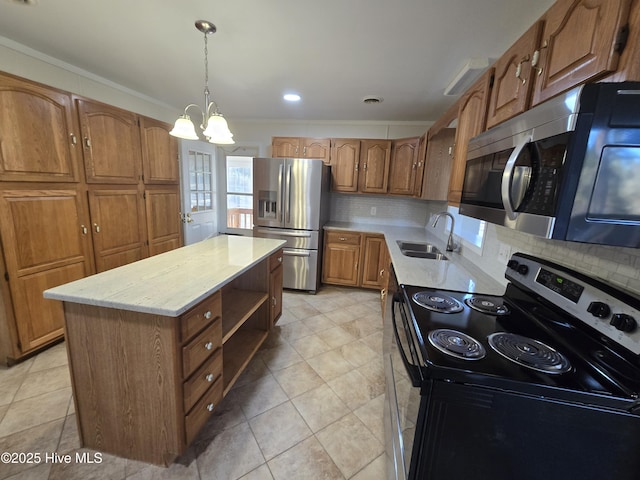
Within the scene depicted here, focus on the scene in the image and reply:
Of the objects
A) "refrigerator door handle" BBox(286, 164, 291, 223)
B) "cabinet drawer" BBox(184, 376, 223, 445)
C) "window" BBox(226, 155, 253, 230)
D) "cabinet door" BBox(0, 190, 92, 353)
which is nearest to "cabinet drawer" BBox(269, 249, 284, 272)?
"cabinet drawer" BBox(184, 376, 223, 445)

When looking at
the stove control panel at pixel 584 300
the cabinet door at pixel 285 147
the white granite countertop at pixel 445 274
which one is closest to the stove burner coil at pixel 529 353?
the stove control panel at pixel 584 300

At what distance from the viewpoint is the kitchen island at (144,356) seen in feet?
3.76

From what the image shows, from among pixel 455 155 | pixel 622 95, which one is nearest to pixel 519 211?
pixel 622 95

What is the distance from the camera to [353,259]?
3.54 meters

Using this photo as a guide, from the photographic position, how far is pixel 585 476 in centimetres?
71

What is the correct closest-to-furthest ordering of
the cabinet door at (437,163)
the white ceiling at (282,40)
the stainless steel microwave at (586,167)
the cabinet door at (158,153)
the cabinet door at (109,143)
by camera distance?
the stainless steel microwave at (586,167)
the white ceiling at (282,40)
the cabinet door at (109,143)
the cabinet door at (437,163)
the cabinet door at (158,153)

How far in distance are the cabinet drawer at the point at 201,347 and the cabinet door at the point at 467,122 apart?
5.46 feet

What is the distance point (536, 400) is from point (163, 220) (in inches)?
132

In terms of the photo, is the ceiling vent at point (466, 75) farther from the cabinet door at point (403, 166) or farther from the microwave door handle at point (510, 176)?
the microwave door handle at point (510, 176)

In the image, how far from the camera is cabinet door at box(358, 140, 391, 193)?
350 cm

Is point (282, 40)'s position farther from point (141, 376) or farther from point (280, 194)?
point (141, 376)

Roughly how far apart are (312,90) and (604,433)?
2907 mm

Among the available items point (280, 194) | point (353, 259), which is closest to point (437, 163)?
point (353, 259)

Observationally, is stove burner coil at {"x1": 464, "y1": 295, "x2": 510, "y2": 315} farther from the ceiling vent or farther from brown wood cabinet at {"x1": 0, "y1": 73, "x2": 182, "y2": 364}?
brown wood cabinet at {"x1": 0, "y1": 73, "x2": 182, "y2": 364}
